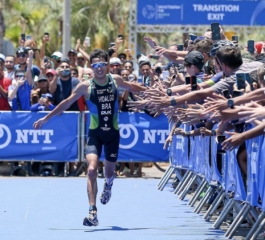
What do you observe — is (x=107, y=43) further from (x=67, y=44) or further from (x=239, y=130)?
(x=239, y=130)

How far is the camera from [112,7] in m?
57.3

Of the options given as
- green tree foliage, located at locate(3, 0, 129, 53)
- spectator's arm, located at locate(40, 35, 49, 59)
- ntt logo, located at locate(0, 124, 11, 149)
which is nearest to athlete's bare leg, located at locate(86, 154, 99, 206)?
ntt logo, located at locate(0, 124, 11, 149)

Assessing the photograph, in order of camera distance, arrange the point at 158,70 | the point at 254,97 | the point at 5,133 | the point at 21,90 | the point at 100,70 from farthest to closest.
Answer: the point at 5,133 < the point at 21,90 < the point at 158,70 < the point at 100,70 < the point at 254,97

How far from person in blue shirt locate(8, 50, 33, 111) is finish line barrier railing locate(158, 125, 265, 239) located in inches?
165

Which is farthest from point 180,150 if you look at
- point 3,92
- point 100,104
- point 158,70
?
point 3,92

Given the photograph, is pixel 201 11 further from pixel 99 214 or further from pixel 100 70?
pixel 100 70

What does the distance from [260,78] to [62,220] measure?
437 cm

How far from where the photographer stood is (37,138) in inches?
784

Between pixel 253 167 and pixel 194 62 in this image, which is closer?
pixel 253 167

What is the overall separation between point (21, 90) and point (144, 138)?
113 inches

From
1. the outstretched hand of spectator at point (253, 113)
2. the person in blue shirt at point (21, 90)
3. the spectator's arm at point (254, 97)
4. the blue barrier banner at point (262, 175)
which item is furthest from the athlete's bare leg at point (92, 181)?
the person in blue shirt at point (21, 90)

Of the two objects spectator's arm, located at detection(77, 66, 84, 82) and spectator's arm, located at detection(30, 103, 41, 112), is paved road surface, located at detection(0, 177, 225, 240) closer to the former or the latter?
spectator's arm, located at detection(30, 103, 41, 112)

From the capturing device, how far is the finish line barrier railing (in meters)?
8.89

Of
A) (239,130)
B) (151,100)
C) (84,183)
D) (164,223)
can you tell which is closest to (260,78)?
(239,130)
